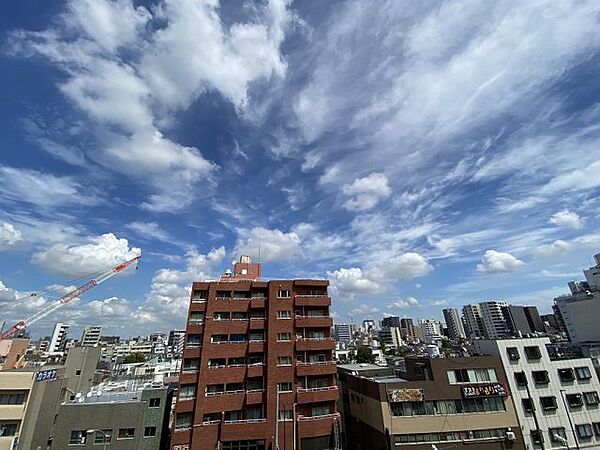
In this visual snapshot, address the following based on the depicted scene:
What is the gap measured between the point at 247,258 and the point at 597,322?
8454 cm

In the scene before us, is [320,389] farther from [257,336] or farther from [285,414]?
[257,336]

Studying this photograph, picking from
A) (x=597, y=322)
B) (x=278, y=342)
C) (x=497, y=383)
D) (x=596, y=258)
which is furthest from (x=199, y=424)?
(x=596, y=258)

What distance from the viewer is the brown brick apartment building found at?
47.4 m

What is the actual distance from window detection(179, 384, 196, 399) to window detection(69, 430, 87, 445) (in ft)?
42.0

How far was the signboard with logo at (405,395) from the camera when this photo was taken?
4572 cm

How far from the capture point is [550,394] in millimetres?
47438

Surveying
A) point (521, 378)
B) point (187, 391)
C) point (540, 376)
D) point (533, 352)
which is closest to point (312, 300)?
point (187, 391)

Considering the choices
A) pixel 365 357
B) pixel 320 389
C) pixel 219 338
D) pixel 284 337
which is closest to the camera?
pixel 320 389

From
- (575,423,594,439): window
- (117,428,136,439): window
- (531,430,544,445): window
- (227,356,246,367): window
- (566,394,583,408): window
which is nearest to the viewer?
(531,430,544,445): window

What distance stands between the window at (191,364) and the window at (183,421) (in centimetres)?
600

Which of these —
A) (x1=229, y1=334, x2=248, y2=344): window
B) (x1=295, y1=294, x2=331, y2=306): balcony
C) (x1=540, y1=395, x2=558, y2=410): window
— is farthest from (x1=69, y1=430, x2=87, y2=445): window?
(x1=540, y1=395, x2=558, y2=410): window

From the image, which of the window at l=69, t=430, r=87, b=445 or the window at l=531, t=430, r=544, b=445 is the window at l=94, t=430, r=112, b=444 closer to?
the window at l=69, t=430, r=87, b=445

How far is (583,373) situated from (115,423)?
222 ft

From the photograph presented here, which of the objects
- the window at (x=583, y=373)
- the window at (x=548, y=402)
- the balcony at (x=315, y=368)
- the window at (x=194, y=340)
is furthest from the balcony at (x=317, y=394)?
the window at (x=583, y=373)
